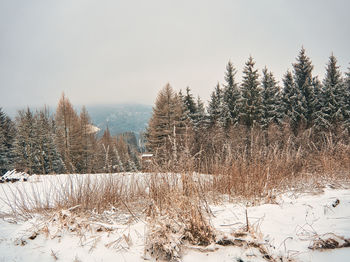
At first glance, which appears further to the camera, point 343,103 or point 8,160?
point 8,160

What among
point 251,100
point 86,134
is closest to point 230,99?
point 251,100

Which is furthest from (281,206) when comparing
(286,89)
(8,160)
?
(8,160)

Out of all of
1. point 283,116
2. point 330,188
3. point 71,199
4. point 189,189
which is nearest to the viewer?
point 189,189

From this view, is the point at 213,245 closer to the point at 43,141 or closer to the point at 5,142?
the point at 43,141

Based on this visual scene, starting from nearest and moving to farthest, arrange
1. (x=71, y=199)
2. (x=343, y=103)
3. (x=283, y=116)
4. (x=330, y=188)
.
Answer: (x=71, y=199)
(x=330, y=188)
(x=343, y=103)
(x=283, y=116)

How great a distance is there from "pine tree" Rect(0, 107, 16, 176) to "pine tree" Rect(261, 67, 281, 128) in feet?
105

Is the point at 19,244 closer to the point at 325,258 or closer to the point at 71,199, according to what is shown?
the point at 71,199

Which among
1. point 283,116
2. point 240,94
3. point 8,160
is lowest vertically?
point 8,160

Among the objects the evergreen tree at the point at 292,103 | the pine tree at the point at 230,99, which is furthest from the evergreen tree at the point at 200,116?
the evergreen tree at the point at 292,103

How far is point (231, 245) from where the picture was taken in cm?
161

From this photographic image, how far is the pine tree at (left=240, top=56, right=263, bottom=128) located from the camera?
23750 mm

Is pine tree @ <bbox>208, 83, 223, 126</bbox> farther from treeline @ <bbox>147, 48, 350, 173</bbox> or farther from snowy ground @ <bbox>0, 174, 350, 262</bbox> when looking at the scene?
snowy ground @ <bbox>0, 174, 350, 262</bbox>

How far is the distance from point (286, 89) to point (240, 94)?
5.57 meters

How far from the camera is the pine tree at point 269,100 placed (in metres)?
23.5
